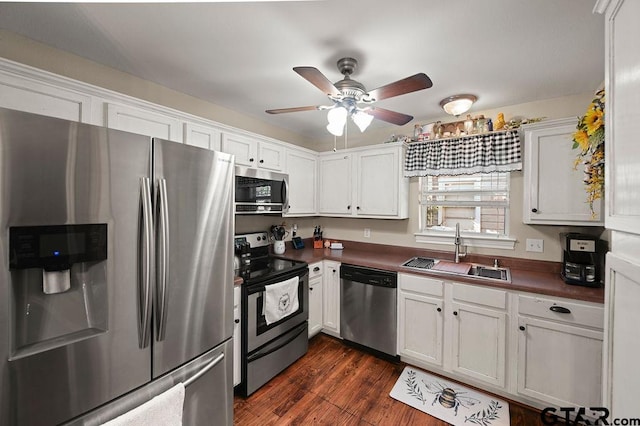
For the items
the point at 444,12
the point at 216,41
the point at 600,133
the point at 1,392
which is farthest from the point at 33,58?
the point at 600,133

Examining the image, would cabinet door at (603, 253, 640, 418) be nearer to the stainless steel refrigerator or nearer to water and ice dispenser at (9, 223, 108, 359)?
the stainless steel refrigerator

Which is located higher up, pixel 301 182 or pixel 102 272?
pixel 301 182

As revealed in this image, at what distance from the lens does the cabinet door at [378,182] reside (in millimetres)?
2857

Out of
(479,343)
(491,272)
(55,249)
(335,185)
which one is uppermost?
(335,185)

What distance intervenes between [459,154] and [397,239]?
3.69 feet

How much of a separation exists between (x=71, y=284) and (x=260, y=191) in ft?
5.01

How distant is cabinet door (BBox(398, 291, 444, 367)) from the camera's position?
221cm

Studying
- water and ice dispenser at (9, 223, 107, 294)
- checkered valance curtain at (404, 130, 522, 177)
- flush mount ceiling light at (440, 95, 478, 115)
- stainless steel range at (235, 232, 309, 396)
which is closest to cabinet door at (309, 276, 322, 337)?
stainless steel range at (235, 232, 309, 396)

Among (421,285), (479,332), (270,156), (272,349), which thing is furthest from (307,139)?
(479,332)

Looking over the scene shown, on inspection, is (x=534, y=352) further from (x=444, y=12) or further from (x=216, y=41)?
(x=216, y=41)

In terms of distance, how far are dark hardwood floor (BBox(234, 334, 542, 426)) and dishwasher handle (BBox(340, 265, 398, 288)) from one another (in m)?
0.74

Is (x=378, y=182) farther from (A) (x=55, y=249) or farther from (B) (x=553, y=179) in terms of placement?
(A) (x=55, y=249)

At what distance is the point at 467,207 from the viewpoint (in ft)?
9.02

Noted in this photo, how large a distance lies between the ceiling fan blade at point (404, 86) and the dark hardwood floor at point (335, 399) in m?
2.15
